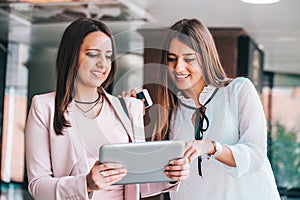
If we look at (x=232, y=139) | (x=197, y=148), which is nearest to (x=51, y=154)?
(x=197, y=148)

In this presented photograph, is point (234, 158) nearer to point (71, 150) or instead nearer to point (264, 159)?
point (264, 159)

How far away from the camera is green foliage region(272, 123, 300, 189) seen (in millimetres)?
9906

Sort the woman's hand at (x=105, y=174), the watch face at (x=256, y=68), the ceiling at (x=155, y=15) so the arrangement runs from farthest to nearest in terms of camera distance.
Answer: the watch face at (x=256, y=68)
the ceiling at (x=155, y=15)
the woman's hand at (x=105, y=174)

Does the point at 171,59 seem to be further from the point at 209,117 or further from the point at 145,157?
the point at 145,157

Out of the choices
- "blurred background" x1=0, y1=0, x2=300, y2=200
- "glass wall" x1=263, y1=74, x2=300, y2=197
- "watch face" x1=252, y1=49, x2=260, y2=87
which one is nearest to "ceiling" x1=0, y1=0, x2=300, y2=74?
"blurred background" x1=0, y1=0, x2=300, y2=200

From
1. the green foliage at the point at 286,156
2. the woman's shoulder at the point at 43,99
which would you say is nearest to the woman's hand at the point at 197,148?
the woman's shoulder at the point at 43,99

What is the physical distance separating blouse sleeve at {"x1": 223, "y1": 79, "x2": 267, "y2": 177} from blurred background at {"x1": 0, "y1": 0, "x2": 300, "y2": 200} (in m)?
0.27

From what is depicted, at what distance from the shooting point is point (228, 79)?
6.44 feet

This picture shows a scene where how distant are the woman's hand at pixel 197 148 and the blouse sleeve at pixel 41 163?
31cm

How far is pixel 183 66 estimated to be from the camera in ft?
6.08

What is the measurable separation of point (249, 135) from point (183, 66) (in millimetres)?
289

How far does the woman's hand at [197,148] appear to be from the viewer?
5.68 feet

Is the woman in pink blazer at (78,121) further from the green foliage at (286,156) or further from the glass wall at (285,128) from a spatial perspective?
the green foliage at (286,156)

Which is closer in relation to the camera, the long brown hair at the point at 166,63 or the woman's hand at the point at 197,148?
the woman's hand at the point at 197,148
